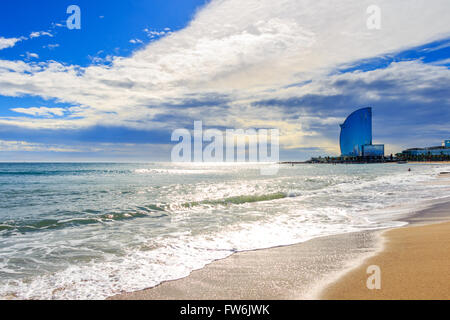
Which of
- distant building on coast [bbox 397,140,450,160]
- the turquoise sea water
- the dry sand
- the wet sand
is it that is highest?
distant building on coast [bbox 397,140,450,160]

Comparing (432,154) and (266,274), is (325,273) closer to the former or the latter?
(266,274)

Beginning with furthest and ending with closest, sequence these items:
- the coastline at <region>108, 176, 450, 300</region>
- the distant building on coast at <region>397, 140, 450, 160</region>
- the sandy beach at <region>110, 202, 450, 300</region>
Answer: the distant building on coast at <region>397, 140, 450, 160</region> → the coastline at <region>108, 176, 450, 300</region> → the sandy beach at <region>110, 202, 450, 300</region>

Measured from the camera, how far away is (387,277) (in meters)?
3.75

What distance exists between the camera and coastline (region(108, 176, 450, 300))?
352cm

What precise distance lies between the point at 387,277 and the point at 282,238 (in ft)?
10.8

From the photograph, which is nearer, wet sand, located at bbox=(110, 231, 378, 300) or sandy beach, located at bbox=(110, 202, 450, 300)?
sandy beach, located at bbox=(110, 202, 450, 300)

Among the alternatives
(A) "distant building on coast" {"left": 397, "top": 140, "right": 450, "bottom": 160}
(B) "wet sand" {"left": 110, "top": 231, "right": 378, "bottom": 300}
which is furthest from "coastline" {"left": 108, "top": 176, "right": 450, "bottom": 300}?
(A) "distant building on coast" {"left": 397, "top": 140, "right": 450, "bottom": 160}

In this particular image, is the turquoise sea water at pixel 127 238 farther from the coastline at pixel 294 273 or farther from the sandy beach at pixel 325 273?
the sandy beach at pixel 325 273

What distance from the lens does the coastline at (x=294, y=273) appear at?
3.52 meters

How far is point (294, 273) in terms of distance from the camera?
4219 millimetres

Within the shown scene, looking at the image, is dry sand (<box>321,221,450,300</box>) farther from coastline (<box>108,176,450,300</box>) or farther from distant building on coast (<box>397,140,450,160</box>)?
distant building on coast (<box>397,140,450,160</box>)

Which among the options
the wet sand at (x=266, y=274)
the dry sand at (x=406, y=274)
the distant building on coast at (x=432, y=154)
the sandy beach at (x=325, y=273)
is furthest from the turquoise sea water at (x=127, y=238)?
the distant building on coast at (x=432, y=154)

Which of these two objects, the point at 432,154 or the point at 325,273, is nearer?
the point at 325,273

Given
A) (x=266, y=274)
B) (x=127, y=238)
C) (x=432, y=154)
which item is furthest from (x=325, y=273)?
(x=432, y=154)
